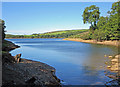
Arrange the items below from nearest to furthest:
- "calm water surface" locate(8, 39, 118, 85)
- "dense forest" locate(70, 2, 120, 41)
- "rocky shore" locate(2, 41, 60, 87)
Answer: "rocky shore" locate(2, 41, 60, 87), "calm water surface" locate(8, 39, 118, 85), "dense forest" locate(70, 2, 120, 41)

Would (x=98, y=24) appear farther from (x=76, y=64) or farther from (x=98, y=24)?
(x=76, y=64)

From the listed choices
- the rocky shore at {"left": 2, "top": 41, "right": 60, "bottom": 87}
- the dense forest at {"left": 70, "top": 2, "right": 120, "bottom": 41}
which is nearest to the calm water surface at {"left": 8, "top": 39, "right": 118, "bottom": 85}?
the rocky shore at {"left": 2, "top": 41, "right": 60, "bottom": 87}

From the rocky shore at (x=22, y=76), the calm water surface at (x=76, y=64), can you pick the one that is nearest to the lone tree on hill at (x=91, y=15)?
the calm water surface at (x=76, y=64)

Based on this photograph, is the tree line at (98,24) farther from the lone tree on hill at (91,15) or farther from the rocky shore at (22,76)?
the rocky shore at (22,76)

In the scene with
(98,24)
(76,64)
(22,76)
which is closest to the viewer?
(22,76)

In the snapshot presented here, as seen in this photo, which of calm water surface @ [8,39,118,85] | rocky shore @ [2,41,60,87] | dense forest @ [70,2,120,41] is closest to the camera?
rocky shore @ [2,41,60,87]

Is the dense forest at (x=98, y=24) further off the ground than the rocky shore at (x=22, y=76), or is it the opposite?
the dense forest at (x=98, y=24)

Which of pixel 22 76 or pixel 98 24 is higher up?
pixel 98 24

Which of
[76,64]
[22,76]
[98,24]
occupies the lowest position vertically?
[76,64]

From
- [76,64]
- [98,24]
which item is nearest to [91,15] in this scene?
[98,24]

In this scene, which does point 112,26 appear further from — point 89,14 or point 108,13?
point 89,14

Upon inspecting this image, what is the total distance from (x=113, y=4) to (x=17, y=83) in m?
72.4

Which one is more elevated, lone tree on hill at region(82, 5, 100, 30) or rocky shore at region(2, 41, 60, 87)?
lone tree on hill at region(82, 5, 100, 30)

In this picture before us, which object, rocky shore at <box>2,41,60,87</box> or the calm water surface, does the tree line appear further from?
rocky shore at <box>2,41,60,87</box>
